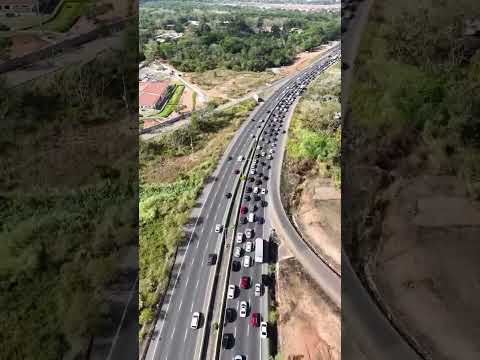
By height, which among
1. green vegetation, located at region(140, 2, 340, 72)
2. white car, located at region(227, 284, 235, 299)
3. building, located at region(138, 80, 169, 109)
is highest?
green vegetation, located at region(140, 2, 340, 72)

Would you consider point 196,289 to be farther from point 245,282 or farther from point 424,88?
point 424,88

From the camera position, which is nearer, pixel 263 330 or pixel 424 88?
pixel 263 330

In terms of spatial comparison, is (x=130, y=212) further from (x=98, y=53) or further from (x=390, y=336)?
(x=98, y=53)

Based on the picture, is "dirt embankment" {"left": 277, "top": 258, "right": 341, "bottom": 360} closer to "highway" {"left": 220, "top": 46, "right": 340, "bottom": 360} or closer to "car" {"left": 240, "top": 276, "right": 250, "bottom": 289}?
"highway" {"left": 220, "top": 46, "right": 340, "bottom": 360}

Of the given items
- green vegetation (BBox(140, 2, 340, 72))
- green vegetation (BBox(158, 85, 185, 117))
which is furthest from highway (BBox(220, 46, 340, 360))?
green vegetation (BBox(140, 2, 340, 72))

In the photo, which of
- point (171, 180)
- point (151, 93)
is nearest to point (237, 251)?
point (171, 180)
